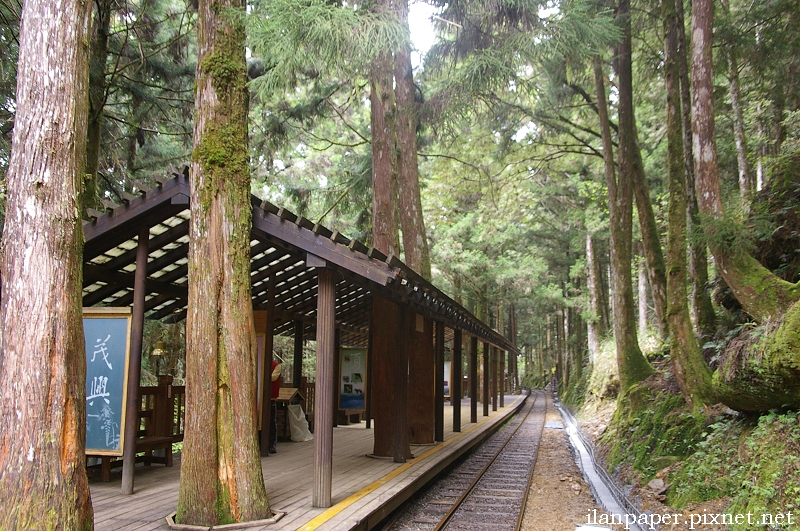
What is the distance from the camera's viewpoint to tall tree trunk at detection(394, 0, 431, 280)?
13906 mm

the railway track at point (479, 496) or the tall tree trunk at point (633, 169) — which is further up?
the tall tree trunk at point (633, 169)

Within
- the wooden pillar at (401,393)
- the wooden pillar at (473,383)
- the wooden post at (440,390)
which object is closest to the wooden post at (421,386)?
the wooden post at (440,390)

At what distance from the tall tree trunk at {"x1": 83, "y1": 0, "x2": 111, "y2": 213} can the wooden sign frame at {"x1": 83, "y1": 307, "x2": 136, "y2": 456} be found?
3245 millimetres

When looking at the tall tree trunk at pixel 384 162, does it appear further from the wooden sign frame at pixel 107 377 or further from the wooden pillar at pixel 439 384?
the wooden sign frame at pixel 107 377

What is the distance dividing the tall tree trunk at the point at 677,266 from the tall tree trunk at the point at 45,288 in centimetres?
848

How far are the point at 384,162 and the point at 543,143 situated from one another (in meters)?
7.46

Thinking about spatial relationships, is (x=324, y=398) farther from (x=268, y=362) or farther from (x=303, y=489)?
(x=268, y=362)

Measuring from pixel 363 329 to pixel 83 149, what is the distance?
12.8 metres

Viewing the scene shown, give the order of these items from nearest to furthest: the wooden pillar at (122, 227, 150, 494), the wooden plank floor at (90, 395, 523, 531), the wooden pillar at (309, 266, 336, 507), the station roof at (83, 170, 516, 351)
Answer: the wooden plank floor at (90, 395, 523, 531) < the wooden pillar at (309, 266, 336, 507) < the station roof at (83, 170, 516, 351) < the wooden pillar at (122, 227, 150, 494)

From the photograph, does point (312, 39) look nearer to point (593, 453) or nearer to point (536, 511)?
point (536, 511)

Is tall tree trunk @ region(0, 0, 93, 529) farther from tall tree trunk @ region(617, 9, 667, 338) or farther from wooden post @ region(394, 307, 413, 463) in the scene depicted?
tall tree trunk @ region(617, 9, 667, 338)

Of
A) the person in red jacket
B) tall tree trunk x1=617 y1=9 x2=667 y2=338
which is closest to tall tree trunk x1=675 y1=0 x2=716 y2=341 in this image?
tall tree trunk x1=617 y1=9 x2=667 y2=338

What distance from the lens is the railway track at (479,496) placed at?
7949 millimetres

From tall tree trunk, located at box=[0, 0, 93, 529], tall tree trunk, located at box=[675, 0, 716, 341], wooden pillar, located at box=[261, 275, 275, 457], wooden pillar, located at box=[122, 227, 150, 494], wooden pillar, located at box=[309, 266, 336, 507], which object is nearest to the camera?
tall tree trunk, located at box=[0, 0, 93, 529]
